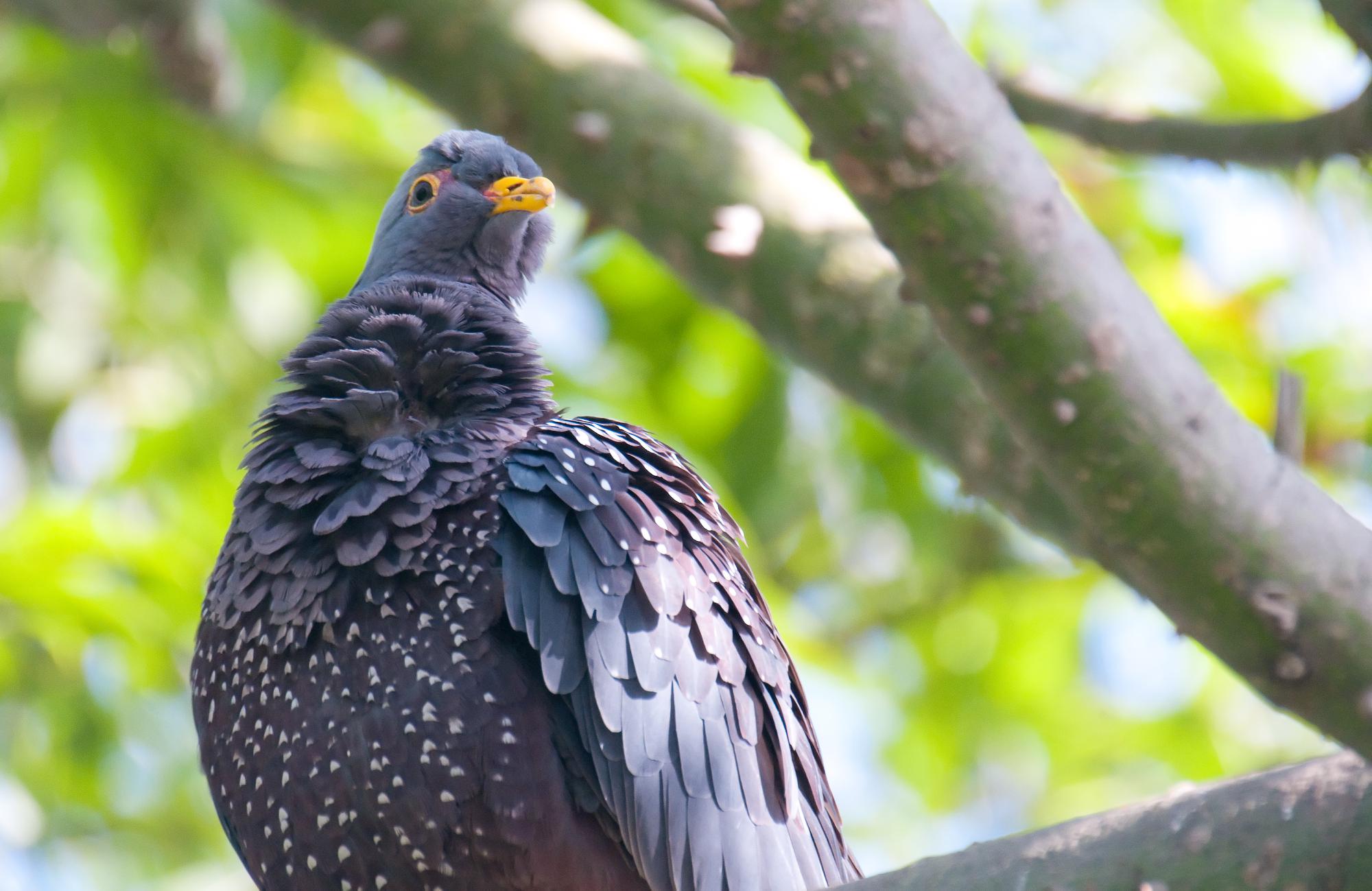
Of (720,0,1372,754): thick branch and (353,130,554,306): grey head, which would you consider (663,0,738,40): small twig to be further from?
(720,0,1372,754): thick branch

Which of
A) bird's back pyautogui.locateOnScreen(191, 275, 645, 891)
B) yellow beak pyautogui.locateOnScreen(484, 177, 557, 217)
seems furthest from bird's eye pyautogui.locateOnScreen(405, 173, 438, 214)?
bird's back pyautogui.locateOnScreen(191, 275, 645, 891)

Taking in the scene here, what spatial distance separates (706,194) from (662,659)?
175 centimetres

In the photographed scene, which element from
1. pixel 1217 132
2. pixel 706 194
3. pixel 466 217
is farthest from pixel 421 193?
pixel 1217 132

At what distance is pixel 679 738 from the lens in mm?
3924

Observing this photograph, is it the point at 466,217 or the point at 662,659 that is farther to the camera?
the point at 466,217

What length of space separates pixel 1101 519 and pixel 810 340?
2.08 metres

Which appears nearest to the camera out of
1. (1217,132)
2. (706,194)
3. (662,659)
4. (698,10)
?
(662,659)

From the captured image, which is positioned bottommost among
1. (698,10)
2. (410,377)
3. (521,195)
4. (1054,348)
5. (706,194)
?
(1054,348)

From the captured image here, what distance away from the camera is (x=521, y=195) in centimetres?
510

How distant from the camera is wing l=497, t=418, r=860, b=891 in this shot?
377 cm

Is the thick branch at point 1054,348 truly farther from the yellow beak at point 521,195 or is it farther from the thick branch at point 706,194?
the yellow beak at point 521,195

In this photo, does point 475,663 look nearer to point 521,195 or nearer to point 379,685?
point 379,685

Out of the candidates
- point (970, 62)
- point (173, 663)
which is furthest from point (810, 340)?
point (173, 663)

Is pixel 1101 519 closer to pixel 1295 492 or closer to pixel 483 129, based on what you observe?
pixel 1295 492
